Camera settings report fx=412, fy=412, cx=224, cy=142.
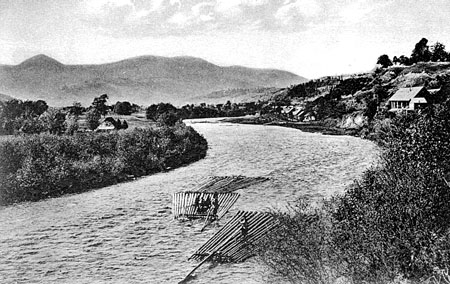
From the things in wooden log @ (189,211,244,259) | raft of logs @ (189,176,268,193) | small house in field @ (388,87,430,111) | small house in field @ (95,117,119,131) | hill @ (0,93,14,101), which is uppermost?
hill @ (0,93,14,101)

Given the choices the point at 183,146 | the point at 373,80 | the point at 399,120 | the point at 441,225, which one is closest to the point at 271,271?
the point at 441,225

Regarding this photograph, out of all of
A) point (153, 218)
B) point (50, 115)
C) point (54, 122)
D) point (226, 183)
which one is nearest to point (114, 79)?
point (153, 218)

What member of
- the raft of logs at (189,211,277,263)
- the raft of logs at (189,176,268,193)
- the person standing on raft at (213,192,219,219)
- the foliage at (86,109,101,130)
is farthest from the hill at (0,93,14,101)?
the raft of logs at (189,211,277,263)

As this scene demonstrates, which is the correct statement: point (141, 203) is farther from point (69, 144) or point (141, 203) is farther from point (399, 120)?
point (399, 120)

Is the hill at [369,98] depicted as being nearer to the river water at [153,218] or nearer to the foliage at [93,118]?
the river water at [153,218]

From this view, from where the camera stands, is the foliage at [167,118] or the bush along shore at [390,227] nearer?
the bush along shore at [390,227]

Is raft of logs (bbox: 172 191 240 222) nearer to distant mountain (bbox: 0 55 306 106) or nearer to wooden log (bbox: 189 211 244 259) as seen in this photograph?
wooden log (bbox: 189 211 244 259)

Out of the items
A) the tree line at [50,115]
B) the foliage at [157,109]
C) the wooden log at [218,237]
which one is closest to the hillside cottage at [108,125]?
the tree line at [50,115]
